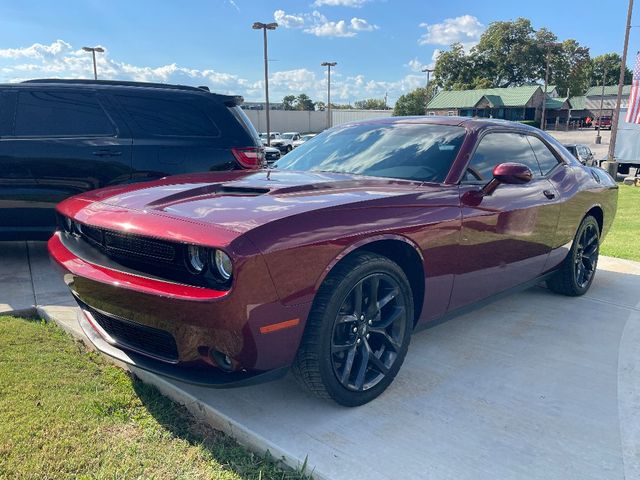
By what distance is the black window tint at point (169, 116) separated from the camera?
18.0ft

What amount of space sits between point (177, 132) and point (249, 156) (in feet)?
2.58

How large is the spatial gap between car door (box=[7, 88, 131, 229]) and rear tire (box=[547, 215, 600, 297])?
416 cm

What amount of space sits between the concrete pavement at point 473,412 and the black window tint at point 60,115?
1965mm

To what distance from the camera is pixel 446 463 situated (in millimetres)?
2316

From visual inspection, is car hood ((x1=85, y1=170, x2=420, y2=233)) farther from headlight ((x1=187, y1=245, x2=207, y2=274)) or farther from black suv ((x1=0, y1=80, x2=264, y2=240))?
black suv ((x1=0, y1=80, x2=264, y2=240))

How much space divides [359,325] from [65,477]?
4.71 feet

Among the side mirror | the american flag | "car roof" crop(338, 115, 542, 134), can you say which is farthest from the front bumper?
the american flag

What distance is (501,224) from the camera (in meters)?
3.45

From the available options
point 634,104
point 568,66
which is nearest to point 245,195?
point 634,104

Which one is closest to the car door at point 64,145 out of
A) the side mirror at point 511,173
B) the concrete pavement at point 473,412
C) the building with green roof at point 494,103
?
the concrete pavement at point 473,412

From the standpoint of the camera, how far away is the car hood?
7.66 feet

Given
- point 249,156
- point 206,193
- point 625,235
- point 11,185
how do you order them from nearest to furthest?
point 206,193
point 11,185
point 249,156
point 625,235

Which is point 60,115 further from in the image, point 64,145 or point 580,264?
point 580,264

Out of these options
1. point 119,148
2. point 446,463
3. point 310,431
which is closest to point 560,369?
point 446,463
